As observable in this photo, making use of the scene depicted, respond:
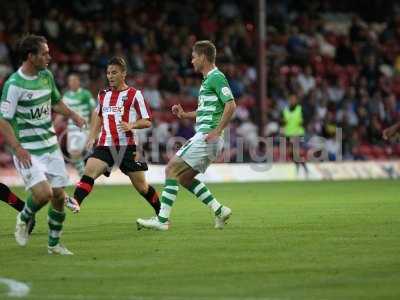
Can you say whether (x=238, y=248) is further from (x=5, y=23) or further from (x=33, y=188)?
(x=5, y=23)

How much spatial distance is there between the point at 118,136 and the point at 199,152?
1318mm

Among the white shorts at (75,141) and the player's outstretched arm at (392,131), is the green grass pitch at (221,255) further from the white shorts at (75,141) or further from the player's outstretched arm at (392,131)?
the white shorts at (75,141)

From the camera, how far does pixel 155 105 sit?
26.2 metres

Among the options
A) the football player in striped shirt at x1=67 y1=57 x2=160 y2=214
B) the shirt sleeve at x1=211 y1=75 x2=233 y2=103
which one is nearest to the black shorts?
the football player in striped shirt at x1=67 y1=57 x2=160 y2=214

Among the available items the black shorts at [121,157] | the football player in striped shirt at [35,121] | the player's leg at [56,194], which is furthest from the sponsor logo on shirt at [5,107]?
the black shorts at [121,157]

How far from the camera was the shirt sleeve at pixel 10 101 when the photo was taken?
980 centimetres

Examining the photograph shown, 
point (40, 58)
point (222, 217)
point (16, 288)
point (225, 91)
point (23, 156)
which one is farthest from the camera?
point (222, 217)

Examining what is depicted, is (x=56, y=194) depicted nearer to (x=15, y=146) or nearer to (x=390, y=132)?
(x=15, y=146)

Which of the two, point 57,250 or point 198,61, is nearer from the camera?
point 57,250

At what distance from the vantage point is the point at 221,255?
1008 centimetres

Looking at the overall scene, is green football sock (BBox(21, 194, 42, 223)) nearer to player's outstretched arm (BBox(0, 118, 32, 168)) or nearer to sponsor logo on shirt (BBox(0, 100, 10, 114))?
player's outstretched arm (BBox(0, 118, 32, 168))

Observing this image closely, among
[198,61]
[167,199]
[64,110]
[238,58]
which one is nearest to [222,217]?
[167,199]

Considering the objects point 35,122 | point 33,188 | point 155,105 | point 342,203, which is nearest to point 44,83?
point 35,122

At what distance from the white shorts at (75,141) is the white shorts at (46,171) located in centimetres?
1309
